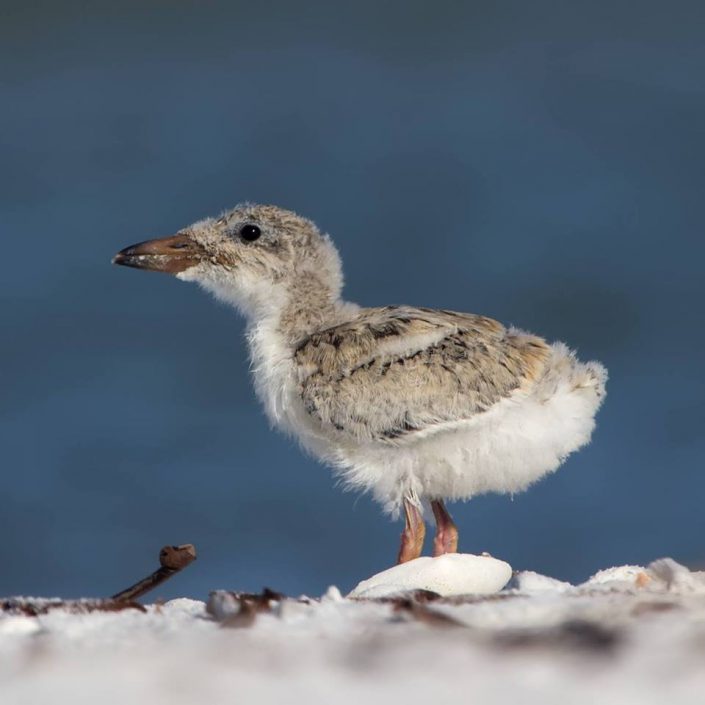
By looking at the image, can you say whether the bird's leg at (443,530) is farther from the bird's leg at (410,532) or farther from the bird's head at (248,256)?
the bird's head at (248,256)

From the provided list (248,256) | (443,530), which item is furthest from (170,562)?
(248,256)

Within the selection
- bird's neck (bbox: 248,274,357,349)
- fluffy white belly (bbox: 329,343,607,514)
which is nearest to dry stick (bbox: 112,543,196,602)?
fluffy white belly (bbox: 329,343,607,514)

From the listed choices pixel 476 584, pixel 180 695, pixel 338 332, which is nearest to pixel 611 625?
pixel 180 695

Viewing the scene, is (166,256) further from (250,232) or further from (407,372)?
(407,372)

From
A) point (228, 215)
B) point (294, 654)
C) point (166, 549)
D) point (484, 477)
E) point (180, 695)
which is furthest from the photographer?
point (228, 215)

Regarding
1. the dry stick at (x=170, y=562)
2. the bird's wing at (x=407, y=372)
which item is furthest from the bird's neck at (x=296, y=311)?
the dry stick at (x=170, y=562)

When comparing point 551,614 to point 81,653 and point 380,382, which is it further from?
point 380,382

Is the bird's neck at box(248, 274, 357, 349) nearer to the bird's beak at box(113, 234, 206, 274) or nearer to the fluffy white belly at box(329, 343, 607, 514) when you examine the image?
the bird's beak at box(113, 234, 206, 274)
